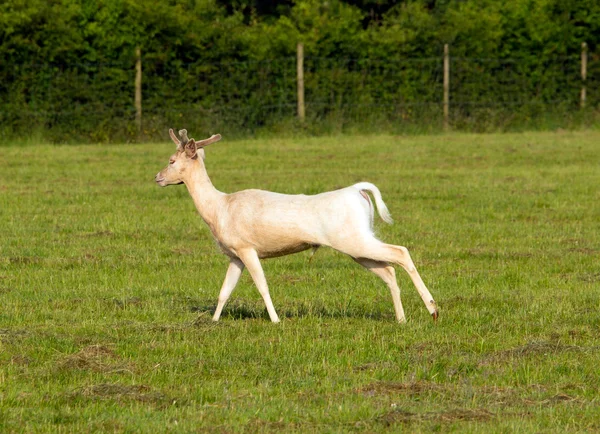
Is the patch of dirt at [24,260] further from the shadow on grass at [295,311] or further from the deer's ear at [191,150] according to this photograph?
the deer's ear at [191,150]

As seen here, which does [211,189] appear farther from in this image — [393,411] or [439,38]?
[439,38]

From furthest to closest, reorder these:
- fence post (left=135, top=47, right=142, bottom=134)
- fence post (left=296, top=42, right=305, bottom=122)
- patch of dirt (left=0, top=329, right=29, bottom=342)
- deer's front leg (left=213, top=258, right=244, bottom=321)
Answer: fence post (left=296, top=42, right=305, bottom=122) < fence post (left=135, top=47, right=142, bottom=134) < deer's front leg (left=213, top=258, right=244, bottom=321) < patch of dirt (left=0, top=329, right=29, bottom=342)

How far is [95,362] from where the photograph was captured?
24.7 ft

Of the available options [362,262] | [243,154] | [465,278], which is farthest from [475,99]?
[362,262]

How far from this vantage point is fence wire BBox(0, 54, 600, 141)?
88.1ft

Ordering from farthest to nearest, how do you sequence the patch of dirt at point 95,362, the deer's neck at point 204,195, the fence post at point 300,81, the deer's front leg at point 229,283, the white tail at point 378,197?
1. the fence post at point 300,81
2. the deer's neck at point 204,195
3. the deer's front leg at point 229,283
4. the white tail at point 378,197
5. the patch of dirt at point 95,362

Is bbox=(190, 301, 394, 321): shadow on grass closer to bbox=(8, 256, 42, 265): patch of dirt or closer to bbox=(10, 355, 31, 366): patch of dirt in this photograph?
bbox=(10, 355, 31, 366): patch of dirt

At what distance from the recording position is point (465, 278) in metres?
11.1

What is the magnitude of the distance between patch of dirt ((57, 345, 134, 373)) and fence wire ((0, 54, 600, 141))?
Answer: 19.4 meters

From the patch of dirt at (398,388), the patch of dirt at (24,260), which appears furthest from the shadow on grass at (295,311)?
the patch of dirt at (24,260)

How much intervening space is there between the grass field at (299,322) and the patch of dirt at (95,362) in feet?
0.05

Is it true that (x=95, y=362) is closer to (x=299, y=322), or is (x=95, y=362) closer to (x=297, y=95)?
(x=299, y=322)

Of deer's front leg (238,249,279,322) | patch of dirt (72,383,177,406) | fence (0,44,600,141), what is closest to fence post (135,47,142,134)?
fence (0,44,600,141)

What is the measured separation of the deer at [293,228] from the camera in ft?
29.0
